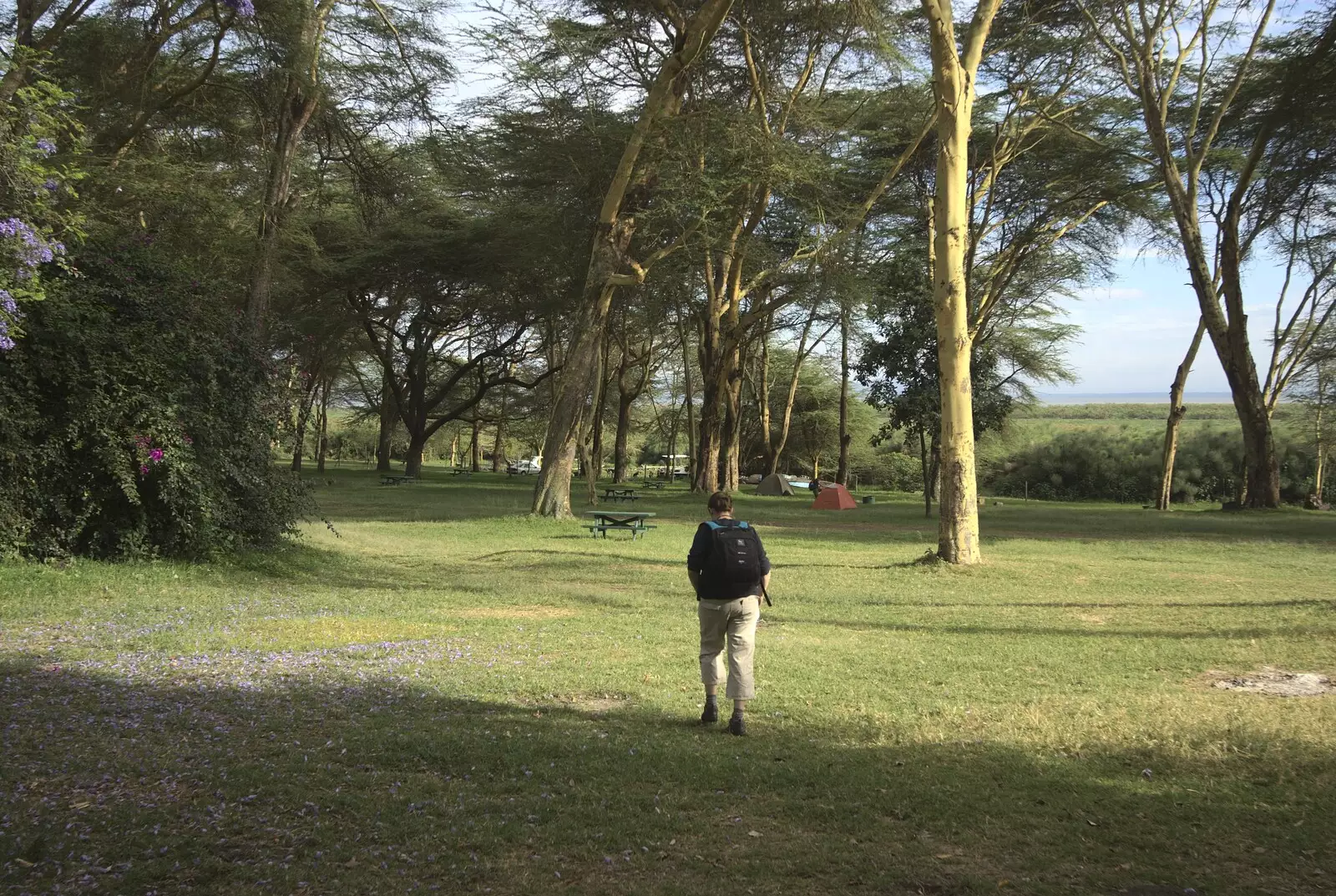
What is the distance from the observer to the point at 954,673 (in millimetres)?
7320

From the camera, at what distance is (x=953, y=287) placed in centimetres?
1345

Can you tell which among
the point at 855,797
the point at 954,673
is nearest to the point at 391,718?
the point at 855,797

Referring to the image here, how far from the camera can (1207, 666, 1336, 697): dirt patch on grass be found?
670 cm

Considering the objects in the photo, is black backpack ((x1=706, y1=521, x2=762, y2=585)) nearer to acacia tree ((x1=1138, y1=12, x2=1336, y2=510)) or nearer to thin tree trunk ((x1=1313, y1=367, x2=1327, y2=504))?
acacia tree ((x1=1138, y1=12, x2=1336, y2=510))

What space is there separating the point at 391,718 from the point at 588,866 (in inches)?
91.1

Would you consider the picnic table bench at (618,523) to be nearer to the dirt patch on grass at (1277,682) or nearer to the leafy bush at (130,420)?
the leafy bush at (130,420)

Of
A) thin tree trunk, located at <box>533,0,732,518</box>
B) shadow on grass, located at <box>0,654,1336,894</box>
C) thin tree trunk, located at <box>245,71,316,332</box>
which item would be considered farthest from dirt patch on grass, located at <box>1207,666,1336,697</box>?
thin tree trunk, located at <box>533,0,732,518</box>

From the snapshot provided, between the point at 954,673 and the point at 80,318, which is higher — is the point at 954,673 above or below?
below

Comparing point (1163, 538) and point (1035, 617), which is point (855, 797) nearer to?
point (1035, 617)

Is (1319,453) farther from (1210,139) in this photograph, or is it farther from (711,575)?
(711,575)

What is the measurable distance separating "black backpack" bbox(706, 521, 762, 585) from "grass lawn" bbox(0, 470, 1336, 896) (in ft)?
2.91

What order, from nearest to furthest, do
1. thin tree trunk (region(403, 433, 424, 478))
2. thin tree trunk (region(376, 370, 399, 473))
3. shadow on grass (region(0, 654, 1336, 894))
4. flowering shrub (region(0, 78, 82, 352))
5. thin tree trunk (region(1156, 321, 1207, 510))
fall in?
1. shadow on grass (region(0, 654, 1336, 894))
2. flowering shrub (region(0, 78, 82, 352))
3. thin tree trunk (region(1156, 321, 1207, 510))
4. thin tree trunk (region(403, 433, 424, 478))
5. thin tree trunk (region(376, 370, 399, 473))

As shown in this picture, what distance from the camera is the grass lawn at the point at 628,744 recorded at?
3738 mm

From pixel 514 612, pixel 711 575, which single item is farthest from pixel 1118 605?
pixel 711 575
